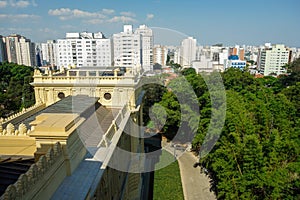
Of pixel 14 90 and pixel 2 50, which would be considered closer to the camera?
pixel 14 90

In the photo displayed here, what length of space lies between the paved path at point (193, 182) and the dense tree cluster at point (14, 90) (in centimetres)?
1806

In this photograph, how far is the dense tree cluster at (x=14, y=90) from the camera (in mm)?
23845

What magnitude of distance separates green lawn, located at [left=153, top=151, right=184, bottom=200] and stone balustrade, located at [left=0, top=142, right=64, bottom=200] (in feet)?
34.5

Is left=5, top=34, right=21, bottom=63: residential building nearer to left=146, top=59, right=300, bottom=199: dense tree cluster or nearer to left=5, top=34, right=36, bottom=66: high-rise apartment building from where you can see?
left=5, top=34, right=36, bottom=66: high-rise apartment building

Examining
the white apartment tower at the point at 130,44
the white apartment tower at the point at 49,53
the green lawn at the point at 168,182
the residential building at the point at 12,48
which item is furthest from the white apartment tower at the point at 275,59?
the residential building at the point at 12,48

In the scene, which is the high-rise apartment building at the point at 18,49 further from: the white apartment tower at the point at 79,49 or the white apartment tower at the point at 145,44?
the white apartment tower at the point at 145,44

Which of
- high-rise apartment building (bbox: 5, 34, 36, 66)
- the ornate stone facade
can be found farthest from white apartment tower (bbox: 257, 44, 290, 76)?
high-rise apartment building (bbox: 5, 34, 36, 66)

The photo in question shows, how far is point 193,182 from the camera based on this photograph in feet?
50.9

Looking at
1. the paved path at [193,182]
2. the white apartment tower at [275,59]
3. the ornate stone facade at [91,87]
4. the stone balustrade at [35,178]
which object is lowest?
the paved path at [193,182]

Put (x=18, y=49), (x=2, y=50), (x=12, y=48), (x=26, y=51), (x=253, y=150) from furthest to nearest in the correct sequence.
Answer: (x=26, y=51), (x=18, y=49), (x=12, y=48), (x=2, y=50), (x=253, y=150)

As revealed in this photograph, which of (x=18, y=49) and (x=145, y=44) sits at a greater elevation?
(x=145, y=44)

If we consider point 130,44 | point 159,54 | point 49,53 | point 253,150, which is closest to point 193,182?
point 253,150

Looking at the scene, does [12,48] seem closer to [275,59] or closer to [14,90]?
[14,90]

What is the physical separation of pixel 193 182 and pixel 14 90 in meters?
25.2
